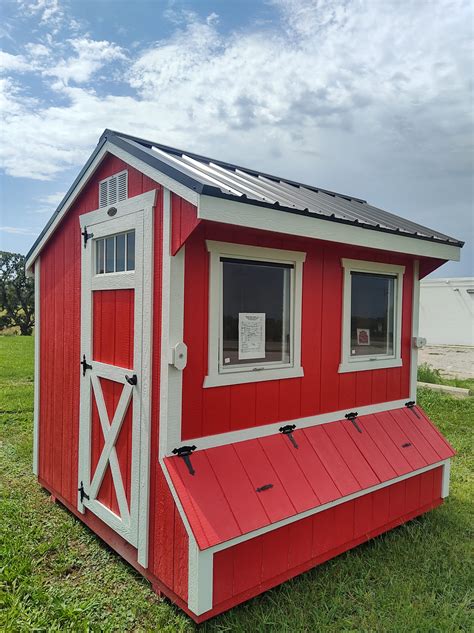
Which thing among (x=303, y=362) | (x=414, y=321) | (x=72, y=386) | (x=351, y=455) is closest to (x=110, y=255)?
(x=72, y=386)

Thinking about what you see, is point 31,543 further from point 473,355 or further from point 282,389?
point 473,355

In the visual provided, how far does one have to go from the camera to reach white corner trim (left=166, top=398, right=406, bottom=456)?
2.59 m

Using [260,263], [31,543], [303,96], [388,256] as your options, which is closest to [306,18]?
[303,96]

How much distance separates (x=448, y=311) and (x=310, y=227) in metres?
22.1

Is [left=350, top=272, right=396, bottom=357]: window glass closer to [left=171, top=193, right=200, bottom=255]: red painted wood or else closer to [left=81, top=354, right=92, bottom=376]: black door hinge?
[left=171, top=193, right=200, bottom=255]: red painted wood

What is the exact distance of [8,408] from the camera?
7.29 m

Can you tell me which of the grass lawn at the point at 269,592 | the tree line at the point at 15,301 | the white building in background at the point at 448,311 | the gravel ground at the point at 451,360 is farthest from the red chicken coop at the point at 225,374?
the tree line at the point at 15,301

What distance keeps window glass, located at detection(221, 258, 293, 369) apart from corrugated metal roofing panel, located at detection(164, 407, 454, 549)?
23.2 inches

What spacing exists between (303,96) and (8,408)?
681cm

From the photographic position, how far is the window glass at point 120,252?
3.01m

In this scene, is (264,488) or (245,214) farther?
(264,488)

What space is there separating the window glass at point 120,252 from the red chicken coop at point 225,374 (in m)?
0.02

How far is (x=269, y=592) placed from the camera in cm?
263

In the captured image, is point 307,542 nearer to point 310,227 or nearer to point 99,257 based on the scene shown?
point 310,227
